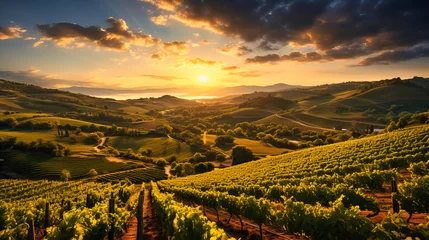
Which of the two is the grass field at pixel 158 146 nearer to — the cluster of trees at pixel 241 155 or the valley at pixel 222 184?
the valley at pixel 222 184

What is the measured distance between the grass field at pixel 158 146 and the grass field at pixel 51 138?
1914 cm

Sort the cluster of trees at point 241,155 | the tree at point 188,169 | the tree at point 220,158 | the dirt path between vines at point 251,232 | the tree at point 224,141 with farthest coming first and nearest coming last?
the tree at point 224,141
the tree at point 220,158
the cluster of trees at point 241,155
the tree at point 188,169
the dirt path between vines at point 251,232

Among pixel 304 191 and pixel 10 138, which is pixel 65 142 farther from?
pixel 304 191

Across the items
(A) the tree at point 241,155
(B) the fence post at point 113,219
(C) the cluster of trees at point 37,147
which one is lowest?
(A) the tree at point 241,155

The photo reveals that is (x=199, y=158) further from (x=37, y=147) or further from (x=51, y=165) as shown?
(x=37, y=147)

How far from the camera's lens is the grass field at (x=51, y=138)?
495ft

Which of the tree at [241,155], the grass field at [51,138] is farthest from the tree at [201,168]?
the grass field at [51,138]

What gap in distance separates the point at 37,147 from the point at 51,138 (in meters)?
34.9

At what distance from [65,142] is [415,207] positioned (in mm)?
180016

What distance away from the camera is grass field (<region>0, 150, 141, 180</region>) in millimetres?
109625

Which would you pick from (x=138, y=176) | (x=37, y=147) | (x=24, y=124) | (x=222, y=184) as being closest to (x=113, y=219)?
(x=222, y=184)

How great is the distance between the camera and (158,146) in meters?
172

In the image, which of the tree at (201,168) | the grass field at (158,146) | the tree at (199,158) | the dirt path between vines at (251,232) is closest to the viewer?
the dirt path between vines at (251,232)

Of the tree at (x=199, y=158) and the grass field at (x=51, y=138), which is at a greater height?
the grass field at (x=51, y=138)
